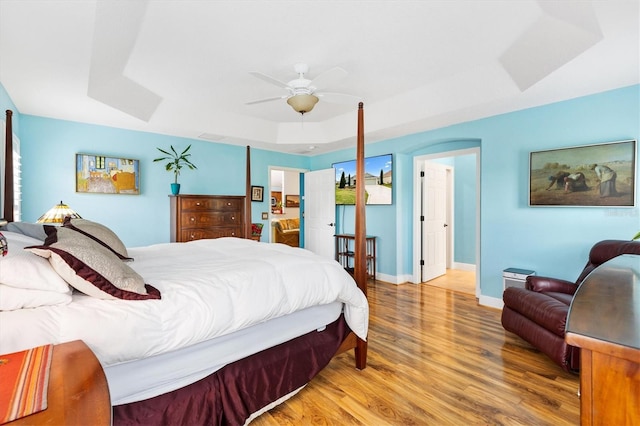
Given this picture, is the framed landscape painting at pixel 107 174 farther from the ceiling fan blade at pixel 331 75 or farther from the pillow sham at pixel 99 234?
the ceiling fan blade at pixel 331 75

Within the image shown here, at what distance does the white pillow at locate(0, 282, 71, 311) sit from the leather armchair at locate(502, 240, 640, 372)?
2958 millimetres

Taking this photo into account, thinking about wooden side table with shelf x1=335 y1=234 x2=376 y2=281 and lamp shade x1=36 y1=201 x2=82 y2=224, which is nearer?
lamp shade x1=36 y1=201 x2=82 y2=224

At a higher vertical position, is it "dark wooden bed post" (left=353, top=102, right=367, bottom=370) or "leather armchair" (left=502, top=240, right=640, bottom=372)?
"dark wooden bed post" (left=353, top=102, right=367, bottom=370)

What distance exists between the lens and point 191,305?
1.50 meters

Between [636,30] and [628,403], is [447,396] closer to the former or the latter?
[628,403]

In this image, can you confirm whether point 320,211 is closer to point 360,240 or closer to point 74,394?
point 360,240

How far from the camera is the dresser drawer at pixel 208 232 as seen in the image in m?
4.38

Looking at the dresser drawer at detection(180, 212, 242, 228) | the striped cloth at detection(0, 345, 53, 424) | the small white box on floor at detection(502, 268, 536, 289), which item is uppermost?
the dresser drawer at detection(180, 212, 242, 228)

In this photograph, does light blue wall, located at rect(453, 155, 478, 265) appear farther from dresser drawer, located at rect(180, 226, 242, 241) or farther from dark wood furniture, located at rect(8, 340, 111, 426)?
dark wood furniture, located at rect(8, 340, 111, 426)

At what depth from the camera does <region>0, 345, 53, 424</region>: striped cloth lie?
0.72 metres

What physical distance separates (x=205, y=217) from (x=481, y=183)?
12.5 feet

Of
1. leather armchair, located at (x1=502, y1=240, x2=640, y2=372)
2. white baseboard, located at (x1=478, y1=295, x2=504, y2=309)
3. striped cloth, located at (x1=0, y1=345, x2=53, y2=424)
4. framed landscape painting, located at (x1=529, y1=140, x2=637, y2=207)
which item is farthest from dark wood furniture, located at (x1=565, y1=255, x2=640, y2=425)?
white baseboard, located at (x1=478, y1=295, x2=504, y2=309)

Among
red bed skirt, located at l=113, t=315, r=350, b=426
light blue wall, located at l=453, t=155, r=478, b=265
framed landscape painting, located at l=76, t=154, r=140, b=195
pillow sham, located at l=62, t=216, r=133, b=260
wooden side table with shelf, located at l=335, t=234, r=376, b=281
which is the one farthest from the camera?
light blue wall, located at l=453, t=155, r=478, b=265

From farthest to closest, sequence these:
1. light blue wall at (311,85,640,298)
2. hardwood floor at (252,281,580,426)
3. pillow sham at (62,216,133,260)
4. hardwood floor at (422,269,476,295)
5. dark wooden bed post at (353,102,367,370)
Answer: hardwood floor at (422,269,476,295), light blue wall at (311,85,640,298), dark wooden bed post at (353,102,367,370), pillow sham at (62,216,133,260), hardwood floor at (252,281,580,426)
